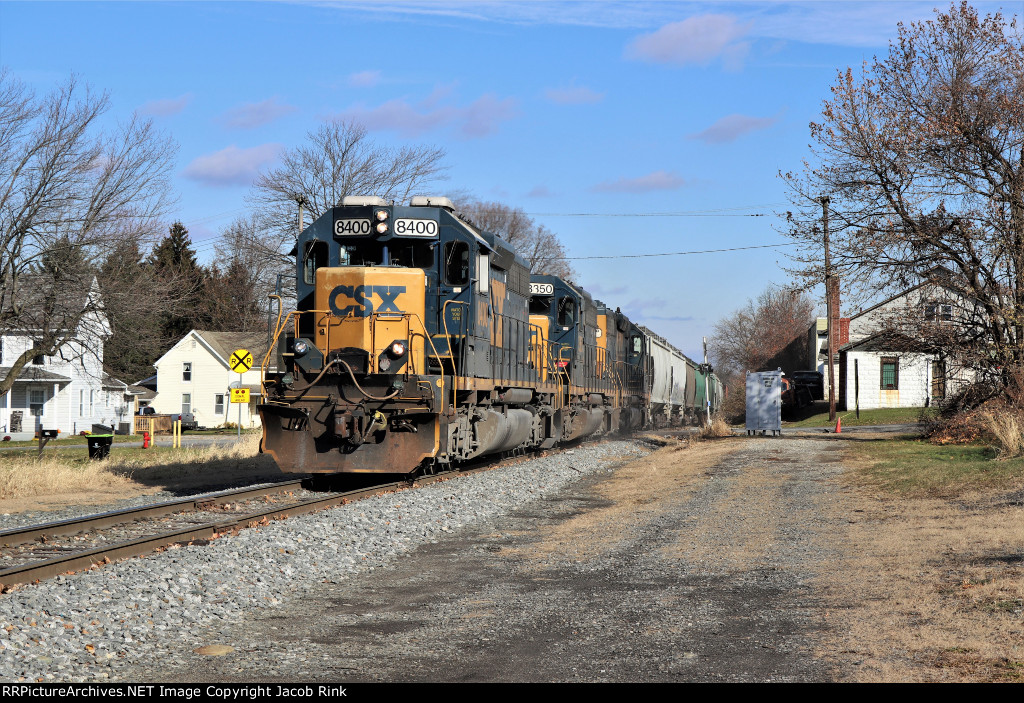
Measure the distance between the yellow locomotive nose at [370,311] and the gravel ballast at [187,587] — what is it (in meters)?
2.41

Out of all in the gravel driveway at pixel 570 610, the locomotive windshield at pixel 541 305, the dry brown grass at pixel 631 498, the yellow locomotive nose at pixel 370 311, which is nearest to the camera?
the gravel driveway at pixel 570 610

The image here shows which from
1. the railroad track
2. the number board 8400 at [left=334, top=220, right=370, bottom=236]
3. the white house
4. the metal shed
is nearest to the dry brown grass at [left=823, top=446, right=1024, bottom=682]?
the railroad track

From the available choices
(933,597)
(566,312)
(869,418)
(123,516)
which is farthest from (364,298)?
(869,418)

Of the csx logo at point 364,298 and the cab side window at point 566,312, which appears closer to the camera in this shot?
the csx logo at point 364,298

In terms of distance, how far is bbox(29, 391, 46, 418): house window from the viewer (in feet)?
159

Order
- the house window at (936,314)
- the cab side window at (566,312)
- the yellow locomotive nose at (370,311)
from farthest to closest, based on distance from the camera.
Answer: the house window at (936,314) → the cab side window at (566,312) → the yellow locomotive nose at (370,311)

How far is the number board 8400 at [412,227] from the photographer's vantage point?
14.6 meters

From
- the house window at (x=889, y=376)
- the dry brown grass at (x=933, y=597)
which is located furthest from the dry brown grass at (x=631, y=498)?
the house window at (x=889, y=376)

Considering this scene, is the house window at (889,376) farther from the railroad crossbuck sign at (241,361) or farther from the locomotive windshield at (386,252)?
the locomotive windshield at (386,252)

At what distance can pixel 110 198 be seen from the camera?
76.8ft

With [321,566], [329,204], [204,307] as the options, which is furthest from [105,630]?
[204,307]

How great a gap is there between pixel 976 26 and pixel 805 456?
482 inches

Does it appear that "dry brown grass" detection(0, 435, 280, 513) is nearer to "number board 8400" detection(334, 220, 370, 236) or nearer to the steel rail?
the steel rail

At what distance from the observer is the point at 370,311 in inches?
559
